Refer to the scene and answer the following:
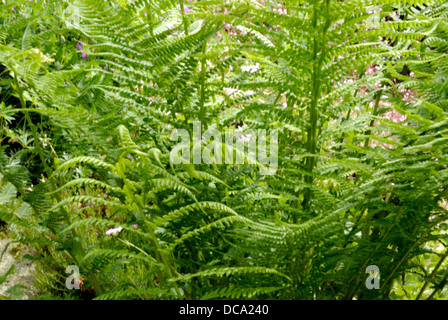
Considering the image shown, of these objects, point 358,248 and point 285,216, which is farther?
point 285,216

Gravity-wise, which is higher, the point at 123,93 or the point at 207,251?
the point at 123,93

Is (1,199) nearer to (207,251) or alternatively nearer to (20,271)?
(207,251)

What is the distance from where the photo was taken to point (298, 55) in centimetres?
82

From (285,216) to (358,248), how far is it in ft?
0.87

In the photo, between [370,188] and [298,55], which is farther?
[298,55]

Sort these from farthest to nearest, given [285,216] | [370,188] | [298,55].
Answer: [285,216] → [298,55] → [370,188]

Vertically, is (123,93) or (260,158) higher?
(123,93)

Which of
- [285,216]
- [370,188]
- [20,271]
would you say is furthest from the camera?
[20,271]
